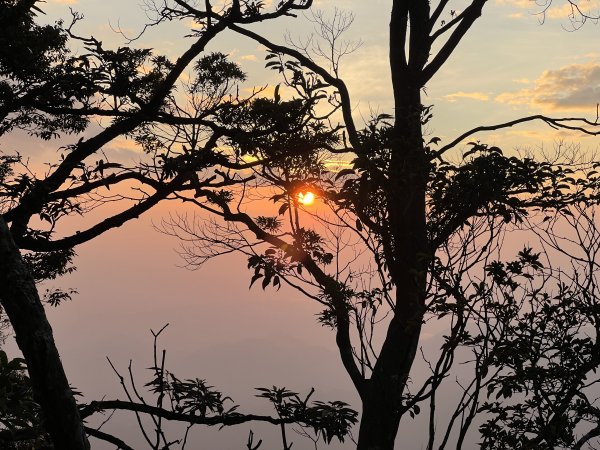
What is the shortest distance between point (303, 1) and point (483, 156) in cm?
298

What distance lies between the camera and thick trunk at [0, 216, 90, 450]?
2.87 metres

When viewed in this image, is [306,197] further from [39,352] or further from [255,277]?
[39,352]

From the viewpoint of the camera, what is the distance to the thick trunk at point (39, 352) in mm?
2865

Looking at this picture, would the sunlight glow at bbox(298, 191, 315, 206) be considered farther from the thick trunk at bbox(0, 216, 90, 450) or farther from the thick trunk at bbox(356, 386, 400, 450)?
the thick trunk at bbox(0, 216, 90, 450)

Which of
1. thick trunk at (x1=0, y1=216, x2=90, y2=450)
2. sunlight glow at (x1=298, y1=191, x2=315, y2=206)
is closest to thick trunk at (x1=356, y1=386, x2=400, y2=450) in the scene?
sunlight glow at (x1=298, y1=191, x2=315, y2=206)

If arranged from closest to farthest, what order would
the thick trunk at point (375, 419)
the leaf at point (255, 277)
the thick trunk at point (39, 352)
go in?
the thick trunk at point (39, 352)
the leaf at point (255, 277)
the thick trunk at point (375, 419)

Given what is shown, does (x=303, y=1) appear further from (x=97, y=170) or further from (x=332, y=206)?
(x=97, y=170)

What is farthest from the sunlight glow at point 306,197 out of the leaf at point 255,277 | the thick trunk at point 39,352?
the thick trunk at point 39,352

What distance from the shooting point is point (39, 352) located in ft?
9.41

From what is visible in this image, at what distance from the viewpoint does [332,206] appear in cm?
750

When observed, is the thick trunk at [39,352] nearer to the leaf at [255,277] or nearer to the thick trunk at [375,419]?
the leaf at [255,277]

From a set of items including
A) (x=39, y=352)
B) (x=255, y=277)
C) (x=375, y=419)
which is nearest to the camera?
(x=39, y=352)

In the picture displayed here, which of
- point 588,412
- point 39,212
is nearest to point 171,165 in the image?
point 39,212

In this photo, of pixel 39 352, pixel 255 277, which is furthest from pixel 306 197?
pixel 39 352
